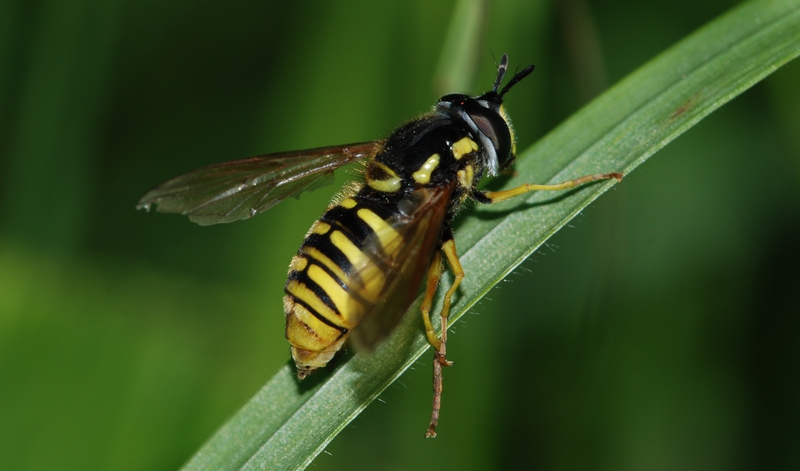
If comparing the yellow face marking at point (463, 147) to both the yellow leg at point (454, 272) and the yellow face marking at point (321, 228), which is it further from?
the yellow face marking at point (321, 228)

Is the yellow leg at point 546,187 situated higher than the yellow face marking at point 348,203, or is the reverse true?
the yellow leg at point 546,187

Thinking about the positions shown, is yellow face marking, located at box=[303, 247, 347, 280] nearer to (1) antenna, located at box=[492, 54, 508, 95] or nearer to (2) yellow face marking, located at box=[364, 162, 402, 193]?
(2) yellow face marking, located at box=[364, 162, 402, 193]

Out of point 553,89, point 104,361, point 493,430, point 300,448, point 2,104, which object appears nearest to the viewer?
point 300,448

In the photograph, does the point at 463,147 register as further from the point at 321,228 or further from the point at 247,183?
the point at 247,183

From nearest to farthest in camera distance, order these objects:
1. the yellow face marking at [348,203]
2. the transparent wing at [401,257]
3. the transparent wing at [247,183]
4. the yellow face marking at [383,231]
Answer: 1. the transparent wing at [401,257]
2. the yellow face marking at [383,231]
3. the yellow face marking at [348,203]
4. the transparent wing at [247,183]

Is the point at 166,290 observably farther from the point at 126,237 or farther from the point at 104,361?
the point at 126,237

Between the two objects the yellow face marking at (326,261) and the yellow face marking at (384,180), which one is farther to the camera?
the yellow face marking at (384,180)

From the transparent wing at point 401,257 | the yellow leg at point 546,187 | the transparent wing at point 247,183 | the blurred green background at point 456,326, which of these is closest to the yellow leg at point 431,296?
the yellow leg at point 546,187

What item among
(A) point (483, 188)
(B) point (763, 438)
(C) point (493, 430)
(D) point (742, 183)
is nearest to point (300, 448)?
(C) point (493, 430)

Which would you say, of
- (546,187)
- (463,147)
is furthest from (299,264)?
(546,187)
